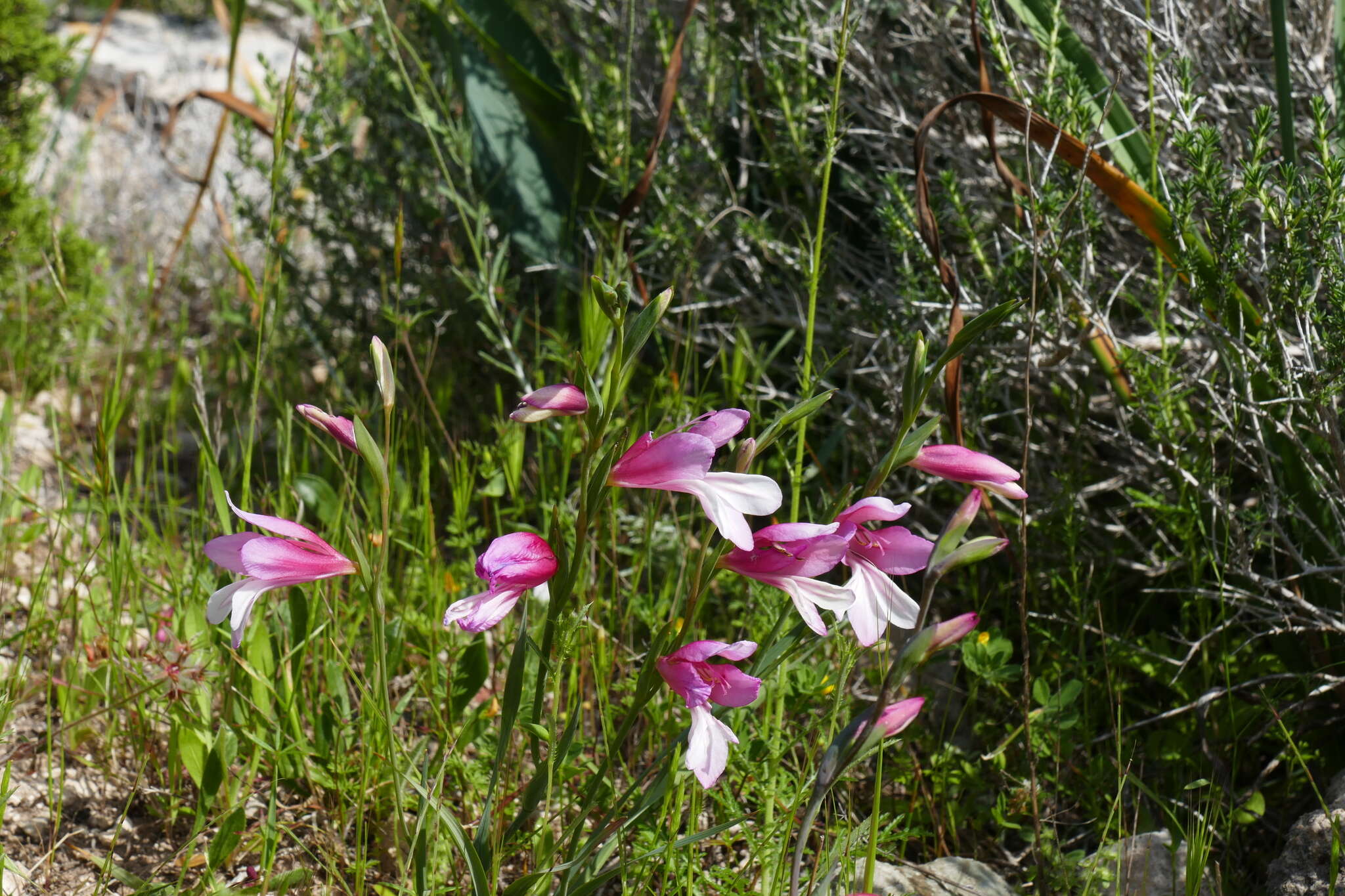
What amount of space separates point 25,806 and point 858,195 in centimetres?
184

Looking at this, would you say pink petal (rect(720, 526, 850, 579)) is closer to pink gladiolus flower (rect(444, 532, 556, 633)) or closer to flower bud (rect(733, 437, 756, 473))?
flower bud (rect(733, 437, 756, 473))

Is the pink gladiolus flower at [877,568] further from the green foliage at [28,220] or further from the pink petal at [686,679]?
the green foliage at [28,220]

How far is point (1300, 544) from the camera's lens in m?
1.53

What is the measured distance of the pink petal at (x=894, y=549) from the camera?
865 millimetres

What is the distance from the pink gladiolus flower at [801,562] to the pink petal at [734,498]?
0.10 feet

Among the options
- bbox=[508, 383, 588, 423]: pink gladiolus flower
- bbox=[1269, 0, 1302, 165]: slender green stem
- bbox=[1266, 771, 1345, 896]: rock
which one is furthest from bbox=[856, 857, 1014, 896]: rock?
bbox=[1269, 0, 1302, 165]: slender green stem

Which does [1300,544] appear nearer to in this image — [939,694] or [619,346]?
[939,694]

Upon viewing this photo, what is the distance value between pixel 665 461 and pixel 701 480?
0.03 metres

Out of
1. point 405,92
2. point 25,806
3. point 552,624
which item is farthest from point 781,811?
point 405,92

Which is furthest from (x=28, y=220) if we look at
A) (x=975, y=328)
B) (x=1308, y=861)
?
(x=1308, y=861)

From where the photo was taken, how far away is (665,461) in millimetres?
794

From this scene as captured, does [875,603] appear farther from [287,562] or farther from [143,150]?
[143,150]

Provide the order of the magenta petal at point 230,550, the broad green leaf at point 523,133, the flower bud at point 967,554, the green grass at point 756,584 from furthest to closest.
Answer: the broad green leaf at point 523,133 → the green grass at point 756,584 → the magenta petal at point 230,550 → the flower bud at point 967,554

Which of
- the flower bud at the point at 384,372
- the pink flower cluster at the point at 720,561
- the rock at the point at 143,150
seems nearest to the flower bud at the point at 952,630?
the pink flower cluster at the point at 720,561
